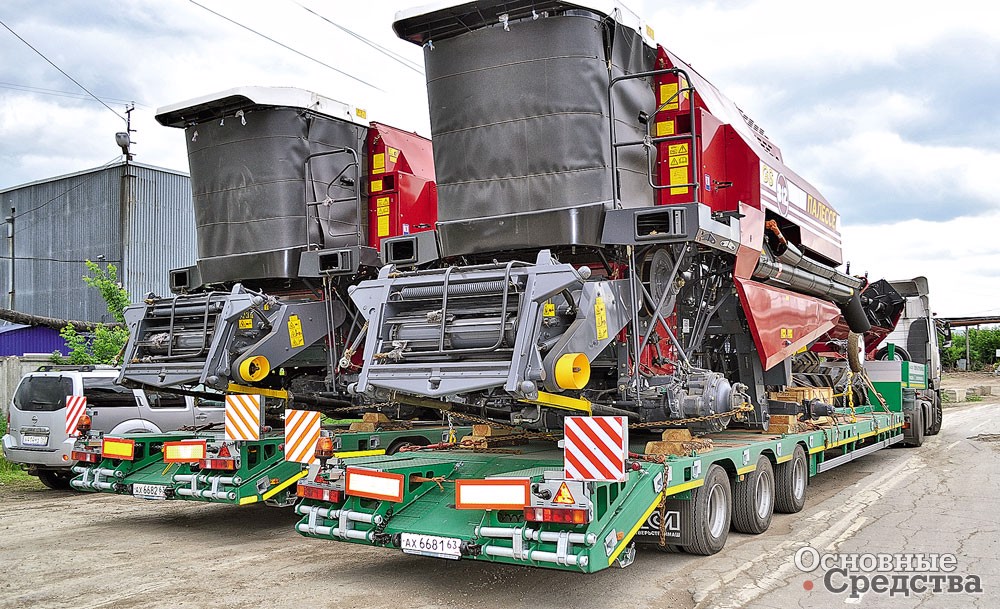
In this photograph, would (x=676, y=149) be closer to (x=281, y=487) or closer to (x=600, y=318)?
(x=600, y=318)

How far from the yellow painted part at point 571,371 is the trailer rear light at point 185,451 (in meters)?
4.32

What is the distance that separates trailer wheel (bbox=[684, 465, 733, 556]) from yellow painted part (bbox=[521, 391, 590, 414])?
1243mm

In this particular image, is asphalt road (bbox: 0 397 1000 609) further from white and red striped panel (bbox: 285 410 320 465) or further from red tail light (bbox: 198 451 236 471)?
white and red striped panel (bbox: 285 410 320 465)

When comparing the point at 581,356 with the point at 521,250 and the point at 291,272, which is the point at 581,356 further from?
the point at 291,272

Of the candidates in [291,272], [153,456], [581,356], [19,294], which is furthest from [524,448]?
[19,294]

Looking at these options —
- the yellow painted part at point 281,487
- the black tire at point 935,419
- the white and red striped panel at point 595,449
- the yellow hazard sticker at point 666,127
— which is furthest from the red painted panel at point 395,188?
the black tire at point 935,419

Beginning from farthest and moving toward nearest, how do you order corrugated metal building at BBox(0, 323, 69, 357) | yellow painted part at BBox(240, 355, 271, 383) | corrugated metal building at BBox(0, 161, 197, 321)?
corrugated metal building at BBox(0, 323, 69, 357) → corrugated metal building at BBox(0, 161, 197, 321) → yellow painted part at BBox(240, 355, 271, 383)

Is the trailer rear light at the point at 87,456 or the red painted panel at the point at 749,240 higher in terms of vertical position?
the red painted panel at the point at 749,240

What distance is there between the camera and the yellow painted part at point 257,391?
945cm

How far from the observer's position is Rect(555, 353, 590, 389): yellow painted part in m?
6.11

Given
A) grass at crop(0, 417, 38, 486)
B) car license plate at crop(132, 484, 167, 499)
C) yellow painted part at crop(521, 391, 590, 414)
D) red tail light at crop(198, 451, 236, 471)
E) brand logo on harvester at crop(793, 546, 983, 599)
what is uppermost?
yellow painted part at crop(521, 391, 590, 414)

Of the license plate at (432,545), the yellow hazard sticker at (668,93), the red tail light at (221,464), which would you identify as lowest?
the license plate at (432,545)

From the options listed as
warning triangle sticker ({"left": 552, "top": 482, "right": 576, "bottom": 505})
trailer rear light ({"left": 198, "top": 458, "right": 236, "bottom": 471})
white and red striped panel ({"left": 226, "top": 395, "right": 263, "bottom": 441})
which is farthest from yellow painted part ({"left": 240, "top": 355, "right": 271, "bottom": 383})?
warning triangle sticker ({"left": 552, "top": 482, "right": 576, "bottom": 505})

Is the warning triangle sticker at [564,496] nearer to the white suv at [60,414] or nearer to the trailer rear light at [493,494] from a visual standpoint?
the trailer rear light at [493,494]
